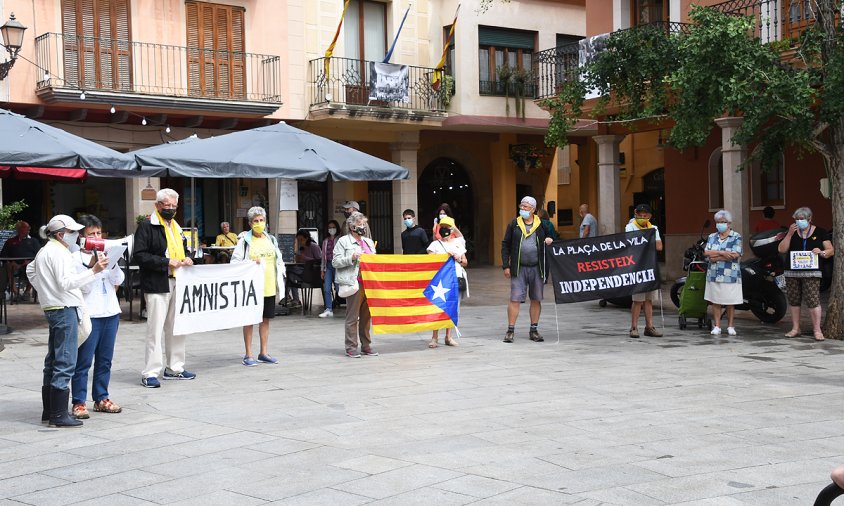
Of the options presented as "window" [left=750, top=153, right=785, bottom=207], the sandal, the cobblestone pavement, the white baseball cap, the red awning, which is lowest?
the cobblestone pavement

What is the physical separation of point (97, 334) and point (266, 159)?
691cm

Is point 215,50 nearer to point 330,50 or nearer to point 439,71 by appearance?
point 330,50

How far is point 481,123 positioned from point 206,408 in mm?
20226

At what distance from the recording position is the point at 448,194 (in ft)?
101

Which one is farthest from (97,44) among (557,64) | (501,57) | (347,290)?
(347,290)

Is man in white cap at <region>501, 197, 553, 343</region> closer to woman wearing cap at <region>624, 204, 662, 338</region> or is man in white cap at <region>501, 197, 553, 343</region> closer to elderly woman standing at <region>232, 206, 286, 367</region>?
woman wearing cap at <region>624, 204, 662, 338</region>

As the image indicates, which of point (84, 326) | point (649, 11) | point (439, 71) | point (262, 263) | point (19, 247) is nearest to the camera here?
point (84, 326)

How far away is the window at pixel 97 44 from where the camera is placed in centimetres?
2142

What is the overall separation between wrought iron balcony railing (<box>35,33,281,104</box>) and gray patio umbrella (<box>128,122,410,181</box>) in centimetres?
734

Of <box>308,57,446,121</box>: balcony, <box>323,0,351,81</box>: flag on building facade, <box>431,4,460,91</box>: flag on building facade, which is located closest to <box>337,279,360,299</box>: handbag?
<box>308,57,446,121</box>: balcony

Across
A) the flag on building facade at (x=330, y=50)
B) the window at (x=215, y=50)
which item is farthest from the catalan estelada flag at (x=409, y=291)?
the flag on building facade at (x=330, y=50)

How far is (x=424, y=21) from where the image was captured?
2745cm

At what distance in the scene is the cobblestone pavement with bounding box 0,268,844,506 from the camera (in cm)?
583

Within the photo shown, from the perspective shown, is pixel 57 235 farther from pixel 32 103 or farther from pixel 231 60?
pixel 231 60
